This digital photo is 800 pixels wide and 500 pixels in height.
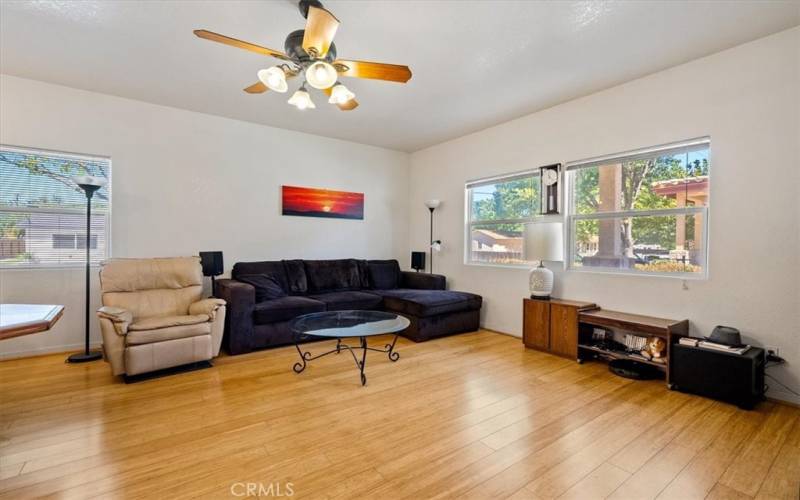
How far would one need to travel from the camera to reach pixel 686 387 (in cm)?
269

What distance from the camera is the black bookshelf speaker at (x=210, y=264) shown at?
3945 millimetres

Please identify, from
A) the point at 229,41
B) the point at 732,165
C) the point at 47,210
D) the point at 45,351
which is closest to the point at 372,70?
the point at 229,41

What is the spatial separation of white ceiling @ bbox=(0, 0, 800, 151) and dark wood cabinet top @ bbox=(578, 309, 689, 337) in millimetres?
2201

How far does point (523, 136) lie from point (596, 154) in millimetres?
940

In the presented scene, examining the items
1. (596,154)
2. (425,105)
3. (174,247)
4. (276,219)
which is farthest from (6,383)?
(596,154)

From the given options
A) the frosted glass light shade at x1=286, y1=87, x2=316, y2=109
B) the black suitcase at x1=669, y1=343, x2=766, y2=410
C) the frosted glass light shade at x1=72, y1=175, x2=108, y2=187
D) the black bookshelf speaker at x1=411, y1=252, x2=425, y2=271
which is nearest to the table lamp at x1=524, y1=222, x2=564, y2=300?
the black suitcase at x1=669, y1=343, x2=766, y2=410

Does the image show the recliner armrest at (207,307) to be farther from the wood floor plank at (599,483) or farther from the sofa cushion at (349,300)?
the wood floor plank at (599,483)

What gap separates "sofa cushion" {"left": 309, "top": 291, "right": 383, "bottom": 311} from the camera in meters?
4.27

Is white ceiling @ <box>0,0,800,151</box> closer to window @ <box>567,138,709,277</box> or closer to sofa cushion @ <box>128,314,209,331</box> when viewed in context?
window @ <box>567,138,709,277</box>

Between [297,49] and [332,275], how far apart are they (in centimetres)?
315

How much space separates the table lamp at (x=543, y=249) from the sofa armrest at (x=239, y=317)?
9.85 feet

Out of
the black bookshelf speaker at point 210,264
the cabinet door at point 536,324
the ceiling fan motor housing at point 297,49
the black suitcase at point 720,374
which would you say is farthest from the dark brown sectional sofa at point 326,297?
the ceiling fan motor housing at point 297,49

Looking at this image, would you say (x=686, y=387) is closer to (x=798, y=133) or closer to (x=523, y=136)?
(x=798, y=133)

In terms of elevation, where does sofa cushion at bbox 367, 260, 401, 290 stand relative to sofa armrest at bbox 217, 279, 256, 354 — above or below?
above
